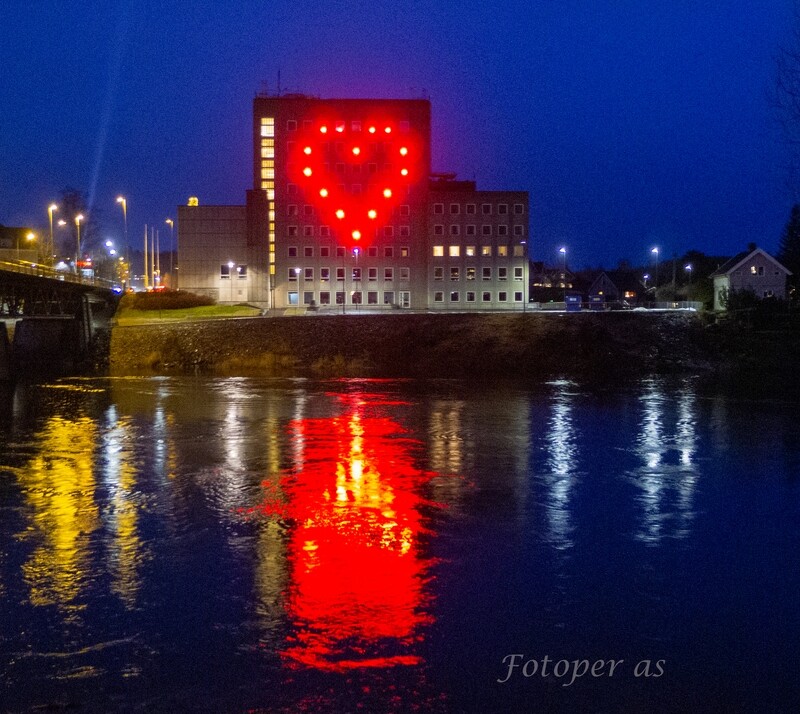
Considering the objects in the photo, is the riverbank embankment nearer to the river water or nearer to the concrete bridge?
the concrete bridge

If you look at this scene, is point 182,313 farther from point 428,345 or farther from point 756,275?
point 756,275

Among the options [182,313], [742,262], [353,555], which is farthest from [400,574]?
[742,262]

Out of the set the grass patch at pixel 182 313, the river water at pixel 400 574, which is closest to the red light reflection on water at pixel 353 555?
the river water at pixel 400 574

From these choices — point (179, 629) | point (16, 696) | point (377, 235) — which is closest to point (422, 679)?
point (179, 629)

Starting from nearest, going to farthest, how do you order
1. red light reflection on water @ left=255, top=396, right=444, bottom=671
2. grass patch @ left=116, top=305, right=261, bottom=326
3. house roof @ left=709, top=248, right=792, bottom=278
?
1. red light reflection on water @ left=255, top=396, right=444, bottom=671
2. grass patch @ left=116, top=305, right=261, bottom=326
3. house roof @ left=709, top=248, right=792, bottom=278

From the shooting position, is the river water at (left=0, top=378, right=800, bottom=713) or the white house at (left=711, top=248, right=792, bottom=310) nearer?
the river water at (left=0, top=378, right=800, bottom=713)

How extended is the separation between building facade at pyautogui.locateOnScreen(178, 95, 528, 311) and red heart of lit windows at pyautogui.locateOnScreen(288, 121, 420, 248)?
135 mm

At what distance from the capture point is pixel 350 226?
11969 cm

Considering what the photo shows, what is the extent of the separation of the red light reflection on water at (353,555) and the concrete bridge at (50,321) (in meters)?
44.8

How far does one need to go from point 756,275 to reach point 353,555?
92775 mm

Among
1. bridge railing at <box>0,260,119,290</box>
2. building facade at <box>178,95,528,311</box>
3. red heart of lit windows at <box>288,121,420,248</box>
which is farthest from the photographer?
building facade at <box>178,95,528,311</box>

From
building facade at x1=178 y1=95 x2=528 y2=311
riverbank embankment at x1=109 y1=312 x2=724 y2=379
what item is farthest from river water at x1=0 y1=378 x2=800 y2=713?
building facade at x1=178 y1=95 x2=528 y2=311

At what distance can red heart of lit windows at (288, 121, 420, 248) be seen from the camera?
11675 cm

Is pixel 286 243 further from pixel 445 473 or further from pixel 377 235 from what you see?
pixel 445 473
